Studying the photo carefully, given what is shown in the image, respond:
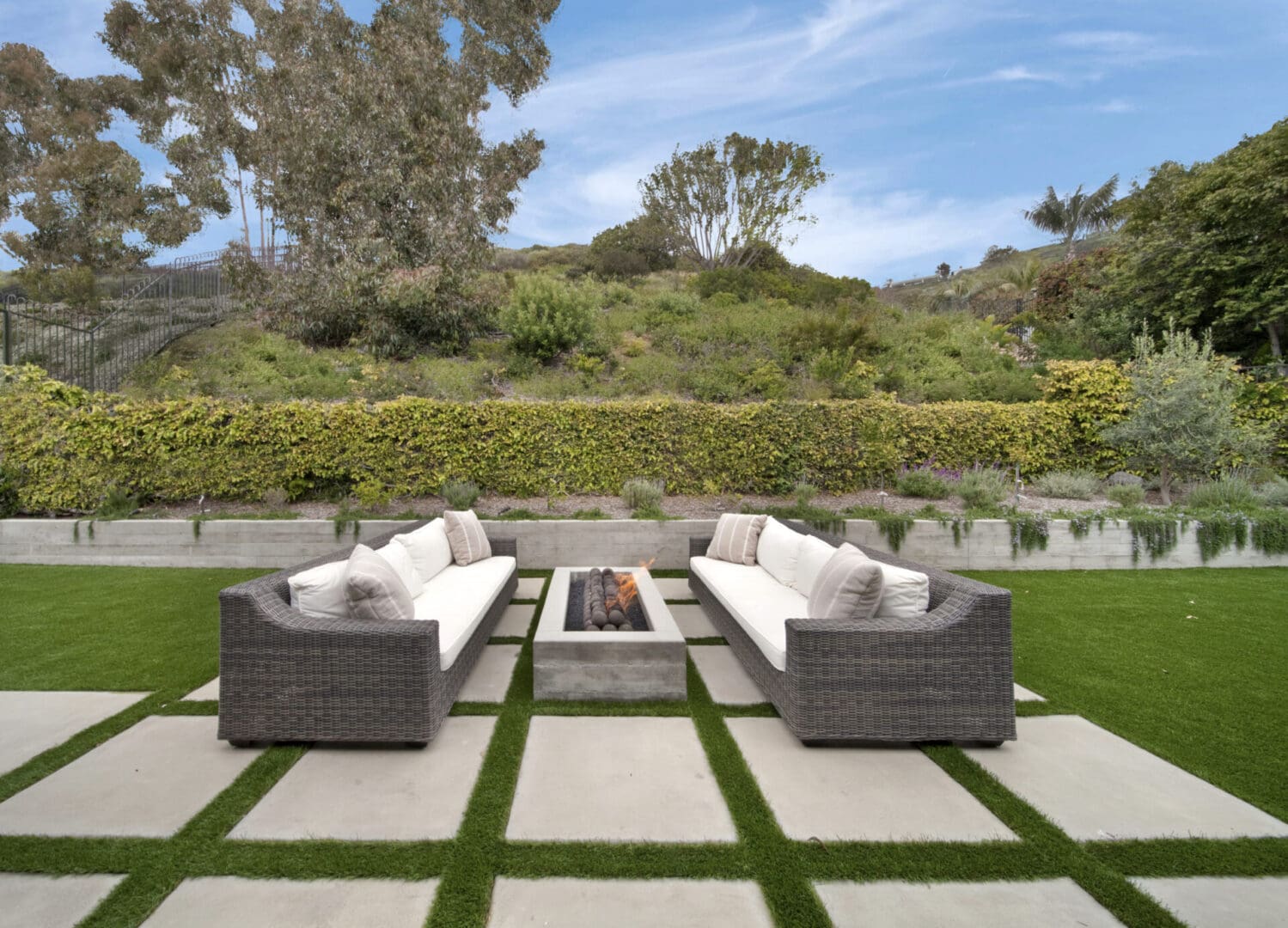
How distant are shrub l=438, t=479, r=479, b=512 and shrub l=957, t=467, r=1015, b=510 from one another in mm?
5774

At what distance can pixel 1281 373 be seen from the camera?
9805mm

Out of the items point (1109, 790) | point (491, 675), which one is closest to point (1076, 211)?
point (1109, 790)

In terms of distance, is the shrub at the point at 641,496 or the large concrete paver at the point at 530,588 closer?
the large concrete paver at the point at 530,588

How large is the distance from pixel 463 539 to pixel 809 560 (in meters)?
2.84

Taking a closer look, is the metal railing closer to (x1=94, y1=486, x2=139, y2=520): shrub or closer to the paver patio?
(x1=94, y1=486, x2=139, y2=520): shrub

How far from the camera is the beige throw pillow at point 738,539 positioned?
4984 millimetres

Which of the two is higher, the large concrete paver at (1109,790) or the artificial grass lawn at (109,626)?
the artificial grass lawn at (109,626)

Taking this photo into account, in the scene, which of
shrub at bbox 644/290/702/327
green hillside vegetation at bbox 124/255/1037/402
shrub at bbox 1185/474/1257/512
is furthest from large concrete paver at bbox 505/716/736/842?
shrub at bbox 644/290/702/327

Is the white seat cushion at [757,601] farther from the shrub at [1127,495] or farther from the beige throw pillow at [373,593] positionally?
the shrub at [1127,495]

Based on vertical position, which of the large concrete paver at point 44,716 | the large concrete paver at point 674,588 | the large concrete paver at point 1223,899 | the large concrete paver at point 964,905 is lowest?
the large concrete paver at point 674,588

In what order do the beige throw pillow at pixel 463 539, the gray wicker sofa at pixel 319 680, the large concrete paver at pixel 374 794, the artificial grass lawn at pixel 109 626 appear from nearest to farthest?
the large concrete paver at pixel 374 794, the gray wicker sofa at pixel 319 680, the artificial grass lawn at pixel 109 626, the beige throw pillow at pixel 463 539

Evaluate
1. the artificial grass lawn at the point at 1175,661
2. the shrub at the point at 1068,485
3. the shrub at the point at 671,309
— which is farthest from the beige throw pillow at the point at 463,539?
the shrub at the point at 671,309

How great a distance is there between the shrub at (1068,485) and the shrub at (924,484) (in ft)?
4.31

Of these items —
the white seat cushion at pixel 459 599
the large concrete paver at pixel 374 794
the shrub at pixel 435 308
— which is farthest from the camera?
the shrub at pixel 435 308
